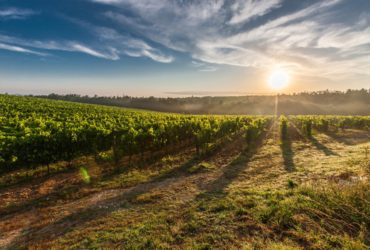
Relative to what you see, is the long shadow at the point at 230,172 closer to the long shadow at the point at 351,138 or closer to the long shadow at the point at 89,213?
the long shadow at the point at 89,213

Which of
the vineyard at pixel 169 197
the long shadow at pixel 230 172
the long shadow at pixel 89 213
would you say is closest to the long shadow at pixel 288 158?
the vineyard at pixel 169 197

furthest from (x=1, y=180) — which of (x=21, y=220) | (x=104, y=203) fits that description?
(x=104, y=203)

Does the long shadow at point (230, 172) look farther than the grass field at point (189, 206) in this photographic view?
Yes

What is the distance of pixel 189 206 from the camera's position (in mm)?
7203

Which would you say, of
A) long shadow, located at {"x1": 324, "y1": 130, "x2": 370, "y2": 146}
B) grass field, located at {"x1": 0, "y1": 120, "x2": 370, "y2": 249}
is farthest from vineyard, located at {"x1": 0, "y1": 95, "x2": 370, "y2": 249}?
long shadow, located at {"x1": 324, "y1": 130, "x2": 370, "y2": 146}

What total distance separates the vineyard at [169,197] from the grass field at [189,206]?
3cm

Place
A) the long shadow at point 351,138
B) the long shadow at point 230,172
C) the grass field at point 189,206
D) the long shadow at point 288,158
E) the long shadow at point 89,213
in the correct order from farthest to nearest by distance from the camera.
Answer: the long shadow at point 351,138 < the long shadow at point 288,158 < the long shadow at point 230,172 < the long shadow at point 89,213 < the grass field at point 189,206

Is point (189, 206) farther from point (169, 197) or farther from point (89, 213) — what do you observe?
point (89, 213)

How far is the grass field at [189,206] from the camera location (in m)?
5.22

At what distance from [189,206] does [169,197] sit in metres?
1.16

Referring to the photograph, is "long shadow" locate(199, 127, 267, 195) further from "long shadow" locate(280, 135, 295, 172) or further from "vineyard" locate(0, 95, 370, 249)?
"long shadow" locate(280, 135, 295, 172)

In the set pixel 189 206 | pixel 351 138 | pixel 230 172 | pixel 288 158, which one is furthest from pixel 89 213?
pixel 351 138

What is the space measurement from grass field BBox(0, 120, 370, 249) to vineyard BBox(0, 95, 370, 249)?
0.03 meters

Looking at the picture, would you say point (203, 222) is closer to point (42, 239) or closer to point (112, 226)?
point (112, 226)
